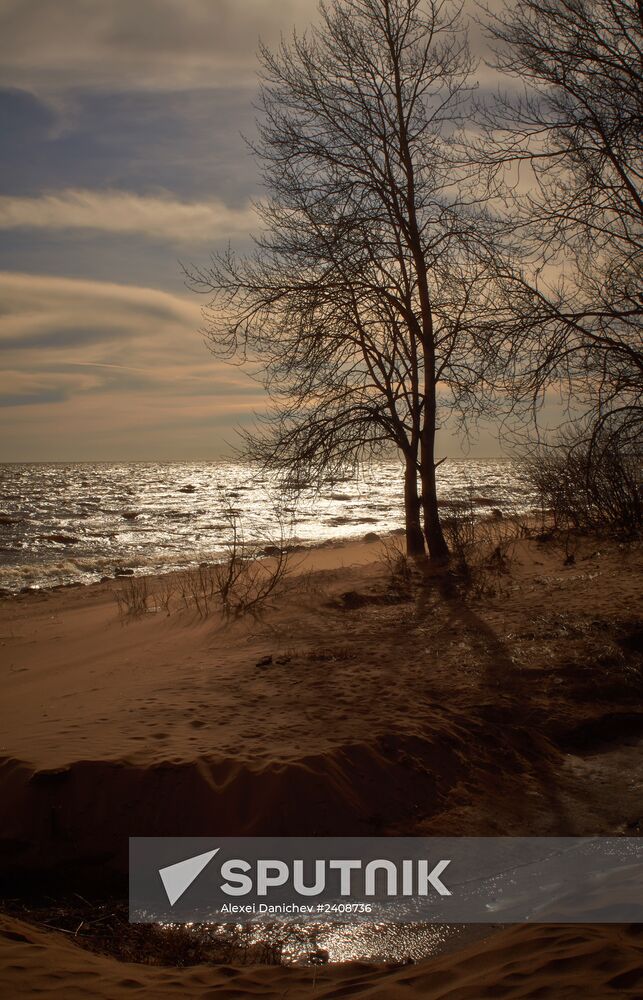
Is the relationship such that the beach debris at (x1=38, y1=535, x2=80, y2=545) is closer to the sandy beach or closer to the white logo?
the sandy beach

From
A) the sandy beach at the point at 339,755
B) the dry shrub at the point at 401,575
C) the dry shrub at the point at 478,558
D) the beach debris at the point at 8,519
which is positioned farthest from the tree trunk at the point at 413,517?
the beach debris at the point at 8,519

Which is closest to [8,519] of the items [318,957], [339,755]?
[339,755]

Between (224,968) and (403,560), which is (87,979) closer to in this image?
(224,968)

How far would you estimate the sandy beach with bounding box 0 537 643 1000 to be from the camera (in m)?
3.15

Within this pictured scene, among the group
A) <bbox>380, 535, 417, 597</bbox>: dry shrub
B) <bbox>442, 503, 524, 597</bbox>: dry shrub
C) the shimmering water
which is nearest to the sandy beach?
<bbox>442, 503, 524, 597</bbox>: dry shrub

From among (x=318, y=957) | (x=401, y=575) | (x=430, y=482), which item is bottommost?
(x=318, y=957)

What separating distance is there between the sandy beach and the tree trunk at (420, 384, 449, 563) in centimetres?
374

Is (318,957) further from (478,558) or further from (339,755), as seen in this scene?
(478,558)

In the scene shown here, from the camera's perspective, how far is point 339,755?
203 inches

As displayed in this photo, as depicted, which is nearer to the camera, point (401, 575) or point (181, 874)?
point (181, 874)

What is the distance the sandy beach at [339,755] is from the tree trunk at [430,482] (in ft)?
12.3

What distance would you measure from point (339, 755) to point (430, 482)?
326 inches

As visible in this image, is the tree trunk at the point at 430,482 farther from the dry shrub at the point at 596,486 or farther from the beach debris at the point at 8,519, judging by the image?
the beach debris at the point at 8,519

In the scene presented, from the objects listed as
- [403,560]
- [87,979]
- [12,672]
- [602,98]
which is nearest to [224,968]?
[87,979]
